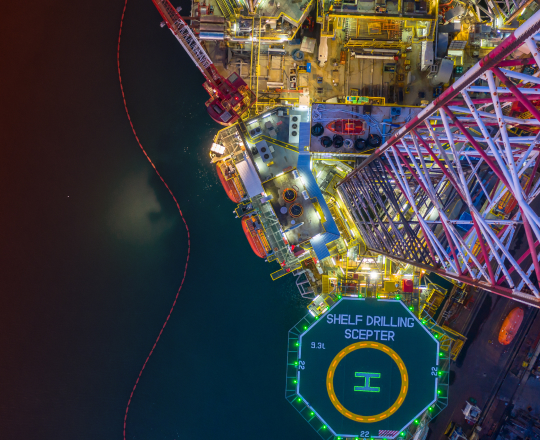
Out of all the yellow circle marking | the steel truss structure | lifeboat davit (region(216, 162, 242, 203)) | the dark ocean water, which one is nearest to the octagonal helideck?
the yellow circle marking

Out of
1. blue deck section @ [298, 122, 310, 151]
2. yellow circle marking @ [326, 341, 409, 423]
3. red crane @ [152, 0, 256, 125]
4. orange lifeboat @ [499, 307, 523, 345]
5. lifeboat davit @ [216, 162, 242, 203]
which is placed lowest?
yellow circle marking @ [326, 341, 409, 423]

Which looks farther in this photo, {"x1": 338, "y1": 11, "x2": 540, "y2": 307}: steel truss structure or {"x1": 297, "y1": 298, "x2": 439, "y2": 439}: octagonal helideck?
{"x1": 297, "y1": 298, "x2": 439, "y2": 439}: octagonal helideck

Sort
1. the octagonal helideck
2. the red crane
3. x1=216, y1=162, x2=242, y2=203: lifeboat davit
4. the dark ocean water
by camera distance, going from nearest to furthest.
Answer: the octagonal helideck
the red crane
x1=216, y1=162, x2=242, y2=203: lifeboat davit
the dark ocean water

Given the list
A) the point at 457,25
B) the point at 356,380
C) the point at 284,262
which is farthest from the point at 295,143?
the point at 356,380

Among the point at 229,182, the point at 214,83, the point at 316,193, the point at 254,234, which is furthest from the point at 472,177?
the point at 214,83

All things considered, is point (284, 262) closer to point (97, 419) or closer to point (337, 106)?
point (337, 106)

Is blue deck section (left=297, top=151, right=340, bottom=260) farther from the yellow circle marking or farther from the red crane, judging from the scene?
the yellow circle marking

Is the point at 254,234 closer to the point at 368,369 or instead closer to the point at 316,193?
the point at 316,193

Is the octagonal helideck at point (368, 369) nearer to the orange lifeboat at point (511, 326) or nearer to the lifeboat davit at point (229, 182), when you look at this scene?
the orange lifeboat at point (511, 326)
